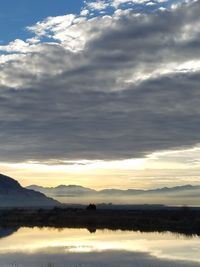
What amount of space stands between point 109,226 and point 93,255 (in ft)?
135

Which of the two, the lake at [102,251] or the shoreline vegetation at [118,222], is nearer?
the lake at [102,251]

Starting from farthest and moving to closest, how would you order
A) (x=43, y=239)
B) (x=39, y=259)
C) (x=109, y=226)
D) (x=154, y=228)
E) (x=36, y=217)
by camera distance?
(x=36, y=217)
(x=109, y=226)
(x=154, y=228)
(x=43, y=239)
(x=39, y=259)

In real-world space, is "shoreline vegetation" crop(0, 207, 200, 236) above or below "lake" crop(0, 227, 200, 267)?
above

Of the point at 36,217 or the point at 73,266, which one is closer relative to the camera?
the point at 73,266

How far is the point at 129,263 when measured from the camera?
40.7 meters

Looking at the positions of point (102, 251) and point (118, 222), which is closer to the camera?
point (102, 251)

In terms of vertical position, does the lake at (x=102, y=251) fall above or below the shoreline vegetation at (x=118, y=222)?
below

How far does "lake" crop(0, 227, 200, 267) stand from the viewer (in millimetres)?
40900

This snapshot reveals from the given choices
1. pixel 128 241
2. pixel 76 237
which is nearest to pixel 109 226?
pixel 76 237

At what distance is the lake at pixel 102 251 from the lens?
4090 cm

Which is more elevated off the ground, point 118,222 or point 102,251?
point 118,222

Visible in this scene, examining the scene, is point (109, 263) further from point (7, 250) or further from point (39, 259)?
point (7, 250)

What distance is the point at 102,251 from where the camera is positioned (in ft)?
163

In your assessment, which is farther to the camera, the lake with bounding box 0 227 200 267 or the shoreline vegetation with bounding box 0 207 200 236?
the shoreline vegetation with bounding box 0 207 200 236
